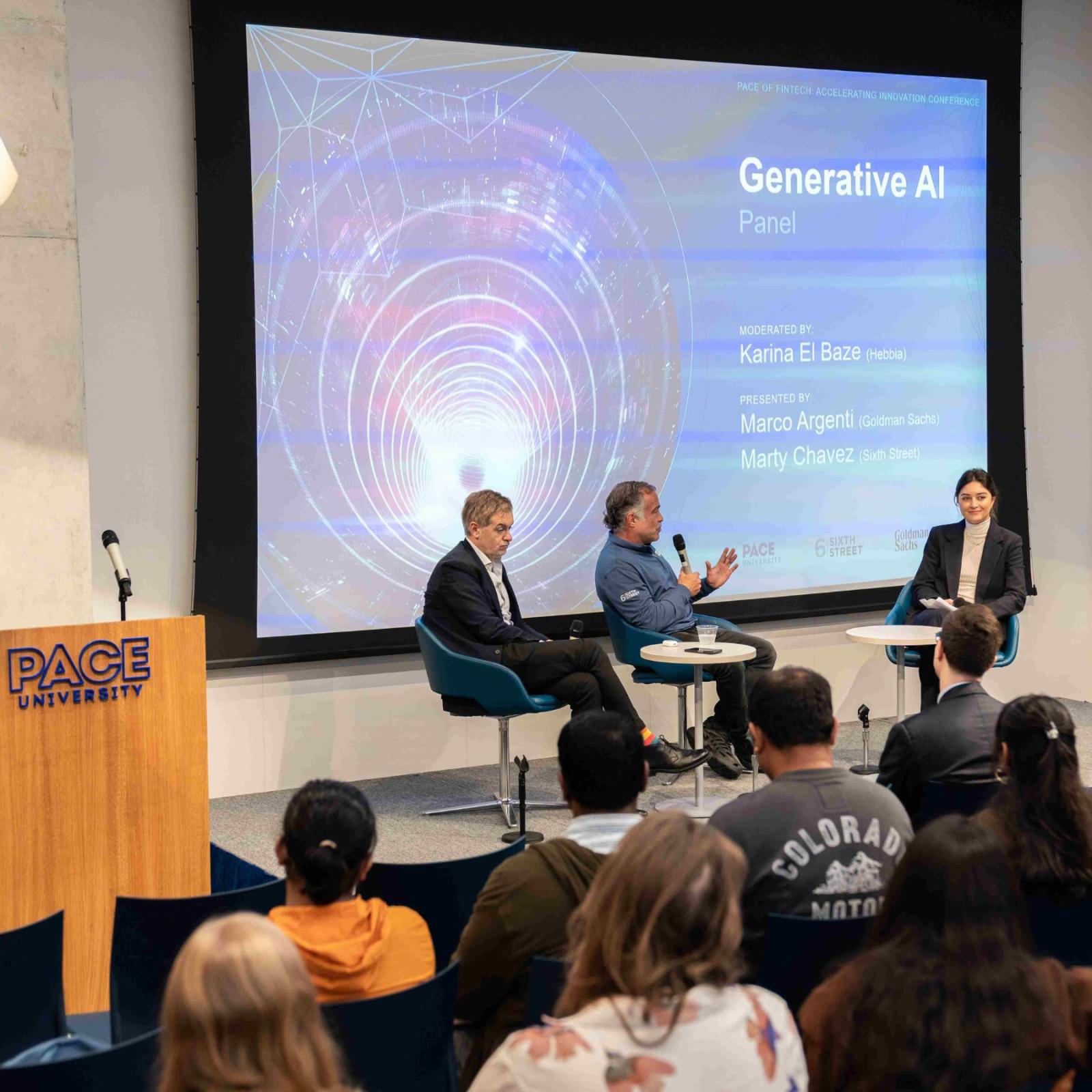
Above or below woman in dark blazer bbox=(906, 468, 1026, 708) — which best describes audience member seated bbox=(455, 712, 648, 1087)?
below

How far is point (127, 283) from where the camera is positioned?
5.61 meters

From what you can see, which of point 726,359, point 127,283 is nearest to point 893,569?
point 726,359

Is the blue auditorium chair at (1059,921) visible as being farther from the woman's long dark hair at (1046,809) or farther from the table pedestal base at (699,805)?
the table pedestal base at (699,805)

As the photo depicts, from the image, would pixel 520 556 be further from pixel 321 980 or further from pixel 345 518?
pixel 321 980

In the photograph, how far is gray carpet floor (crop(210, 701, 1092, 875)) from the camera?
17.1 feet

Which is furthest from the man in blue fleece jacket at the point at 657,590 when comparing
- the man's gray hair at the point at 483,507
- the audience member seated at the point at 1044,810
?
the audience member seated at the point at 1044,810

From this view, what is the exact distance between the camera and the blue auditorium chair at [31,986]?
231 cm

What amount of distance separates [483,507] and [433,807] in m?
1.29

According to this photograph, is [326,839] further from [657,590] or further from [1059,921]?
[657,590]

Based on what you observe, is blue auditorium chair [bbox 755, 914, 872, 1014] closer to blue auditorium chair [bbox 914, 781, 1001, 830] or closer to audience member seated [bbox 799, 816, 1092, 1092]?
audience member seated [bbox 799, 816, 1092, 1092]

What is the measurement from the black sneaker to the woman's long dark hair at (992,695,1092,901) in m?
3.58

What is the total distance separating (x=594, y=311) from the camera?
21.6ft

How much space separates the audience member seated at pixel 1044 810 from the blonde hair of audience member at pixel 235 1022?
1.60m

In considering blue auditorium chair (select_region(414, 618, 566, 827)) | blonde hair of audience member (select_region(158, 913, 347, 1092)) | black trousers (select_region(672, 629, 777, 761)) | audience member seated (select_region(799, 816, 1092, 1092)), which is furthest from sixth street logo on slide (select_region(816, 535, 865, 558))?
blonde hair of audience member (select_region(158, 913, 347, 1092))
